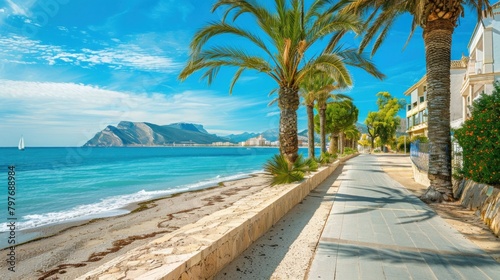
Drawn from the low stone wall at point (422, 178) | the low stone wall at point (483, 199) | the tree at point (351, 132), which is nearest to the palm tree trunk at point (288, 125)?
the low stone wall at point (483, 199)

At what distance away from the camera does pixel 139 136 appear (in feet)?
506

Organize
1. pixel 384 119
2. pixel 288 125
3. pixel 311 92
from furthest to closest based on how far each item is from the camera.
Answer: pixel 384 119 < pixel 311 92 < pixel 288 125

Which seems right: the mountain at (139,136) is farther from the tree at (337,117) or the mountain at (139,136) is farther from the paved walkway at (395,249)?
the paved walkway at (395,249)

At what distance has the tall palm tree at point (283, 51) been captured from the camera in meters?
10.4

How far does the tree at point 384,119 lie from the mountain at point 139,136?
9464 centimetres

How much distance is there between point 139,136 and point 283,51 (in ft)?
505

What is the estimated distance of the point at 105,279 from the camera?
2.61 metres

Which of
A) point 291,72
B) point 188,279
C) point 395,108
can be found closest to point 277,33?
point 291,72

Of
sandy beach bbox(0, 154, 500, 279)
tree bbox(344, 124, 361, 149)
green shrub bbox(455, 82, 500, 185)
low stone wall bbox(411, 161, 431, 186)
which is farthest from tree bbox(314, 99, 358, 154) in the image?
green shrub bbox(455, 82, 500, 185)

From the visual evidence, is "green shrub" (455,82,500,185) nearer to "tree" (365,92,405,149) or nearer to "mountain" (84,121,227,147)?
"tree" (365,92,405,149)

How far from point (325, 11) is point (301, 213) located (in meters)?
7.73

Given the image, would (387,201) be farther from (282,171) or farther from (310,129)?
(310,129)

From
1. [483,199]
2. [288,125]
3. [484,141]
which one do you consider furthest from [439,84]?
[288,125]

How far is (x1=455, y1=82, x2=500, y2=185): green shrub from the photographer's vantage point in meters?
6.68
